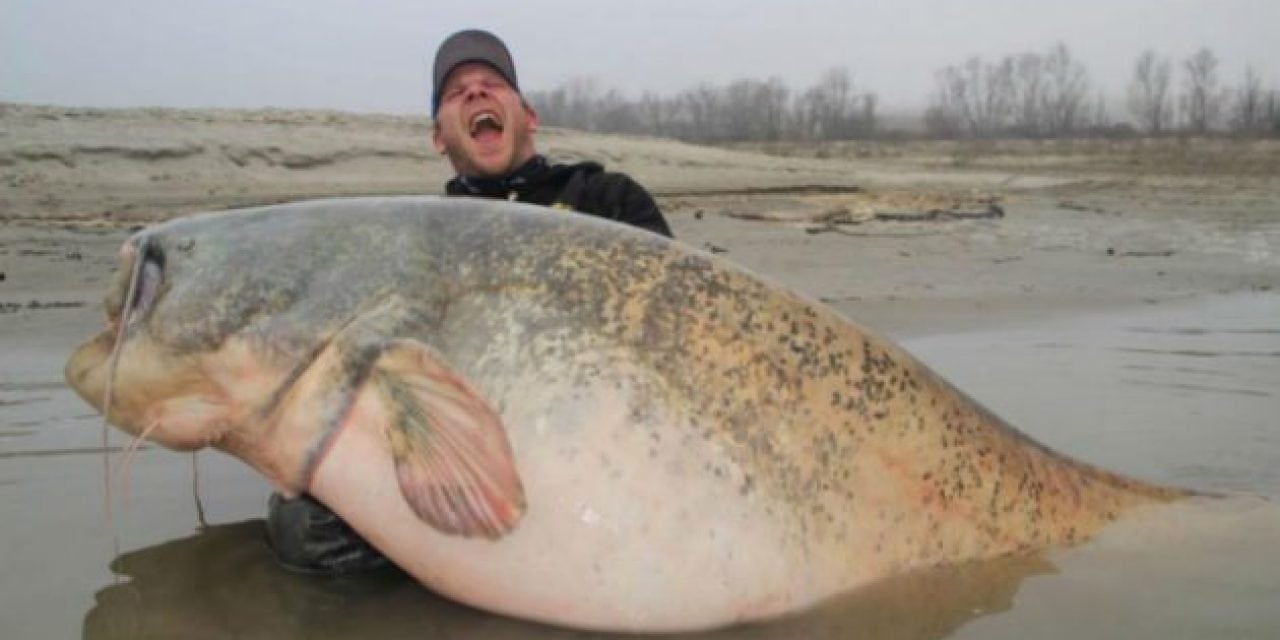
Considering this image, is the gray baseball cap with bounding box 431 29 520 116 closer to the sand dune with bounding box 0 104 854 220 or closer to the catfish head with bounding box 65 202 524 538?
the catfish head with bounding box 65 202 524 538

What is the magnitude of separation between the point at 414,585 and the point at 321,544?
25cm

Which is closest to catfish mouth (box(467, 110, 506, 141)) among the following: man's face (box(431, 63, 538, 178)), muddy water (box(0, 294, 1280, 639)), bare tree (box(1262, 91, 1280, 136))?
man's face (box(431, 63, 538, 178))

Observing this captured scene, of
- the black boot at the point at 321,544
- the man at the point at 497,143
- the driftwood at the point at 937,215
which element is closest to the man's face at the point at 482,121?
the man at the point at 497,143

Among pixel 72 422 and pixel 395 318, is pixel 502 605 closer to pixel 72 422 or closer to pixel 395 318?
pixel 395 318

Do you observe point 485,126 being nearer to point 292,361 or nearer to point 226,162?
point 292,361

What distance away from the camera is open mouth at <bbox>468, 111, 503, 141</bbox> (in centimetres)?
367

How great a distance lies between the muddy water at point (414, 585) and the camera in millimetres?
2402

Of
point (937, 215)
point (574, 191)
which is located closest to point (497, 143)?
point (574, 191)

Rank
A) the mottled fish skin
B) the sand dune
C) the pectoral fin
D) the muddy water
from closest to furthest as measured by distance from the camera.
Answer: the pectoral fin
the mottled fish skin
the muddy water
the sand dune

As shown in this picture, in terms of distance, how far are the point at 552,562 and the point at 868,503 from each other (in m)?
0.71

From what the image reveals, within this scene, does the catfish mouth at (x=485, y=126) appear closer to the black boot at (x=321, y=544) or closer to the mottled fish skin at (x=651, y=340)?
the mottled fish skin at (x=651, y=340)

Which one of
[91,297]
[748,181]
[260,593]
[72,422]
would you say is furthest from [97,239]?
[748,181]

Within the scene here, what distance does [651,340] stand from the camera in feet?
7.64

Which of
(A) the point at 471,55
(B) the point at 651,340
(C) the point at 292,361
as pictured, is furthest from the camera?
(A) the point at 471,55
